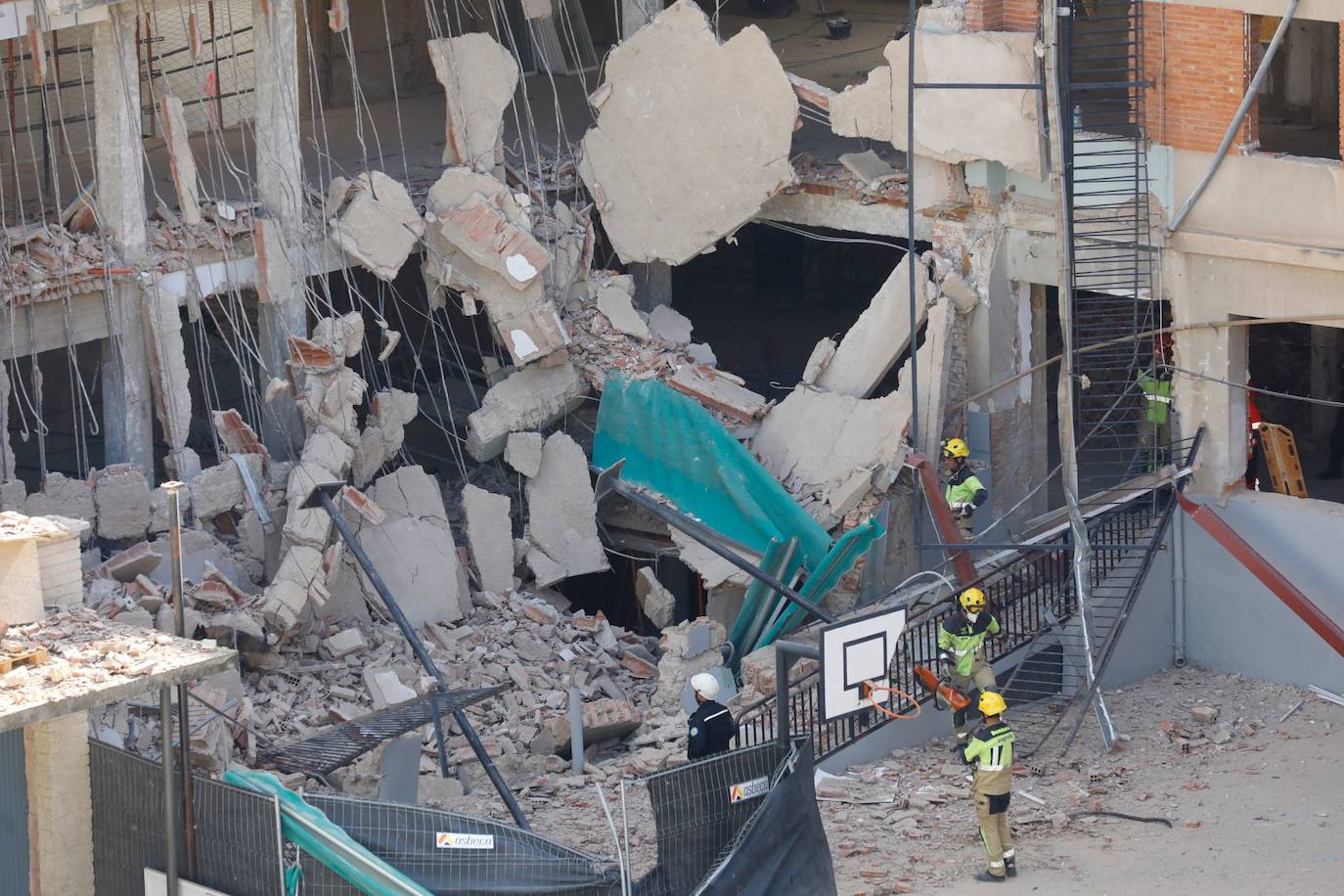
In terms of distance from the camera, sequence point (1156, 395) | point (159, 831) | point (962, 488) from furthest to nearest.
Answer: point (1156, 395) < point (962, 488) < point (159, 831)

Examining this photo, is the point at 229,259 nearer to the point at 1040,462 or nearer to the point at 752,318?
the point at 1040,462

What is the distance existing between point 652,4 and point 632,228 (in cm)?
239

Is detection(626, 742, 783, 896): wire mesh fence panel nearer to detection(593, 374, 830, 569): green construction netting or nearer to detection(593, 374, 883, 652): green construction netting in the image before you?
detection(593, 374, 883, 652): green construction netting

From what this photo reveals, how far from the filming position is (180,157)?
58.2 ft

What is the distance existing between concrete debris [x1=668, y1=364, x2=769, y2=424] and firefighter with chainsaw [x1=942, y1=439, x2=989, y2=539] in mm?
2366

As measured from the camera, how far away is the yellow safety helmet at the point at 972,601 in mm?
14523

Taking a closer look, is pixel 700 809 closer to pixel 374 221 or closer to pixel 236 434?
pixel 236 434

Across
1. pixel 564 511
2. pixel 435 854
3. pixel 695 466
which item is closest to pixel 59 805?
pixel 435 854

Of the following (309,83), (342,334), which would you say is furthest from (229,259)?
(309,83)

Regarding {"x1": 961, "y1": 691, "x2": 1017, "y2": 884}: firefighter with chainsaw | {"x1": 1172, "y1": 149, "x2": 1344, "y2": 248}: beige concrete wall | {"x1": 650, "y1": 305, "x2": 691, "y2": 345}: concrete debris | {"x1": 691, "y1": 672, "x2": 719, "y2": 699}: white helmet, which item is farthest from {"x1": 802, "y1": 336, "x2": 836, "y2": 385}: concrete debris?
{"x1": 961, "y1": 691, "x2": 1017, "y2": 884}: firefighter with chainsaw

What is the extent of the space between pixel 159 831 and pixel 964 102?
10.5m

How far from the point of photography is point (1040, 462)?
20000 mm

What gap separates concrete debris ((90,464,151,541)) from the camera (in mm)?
16734

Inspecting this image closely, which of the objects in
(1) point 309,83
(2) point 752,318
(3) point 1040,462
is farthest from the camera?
(2) point 752,318
